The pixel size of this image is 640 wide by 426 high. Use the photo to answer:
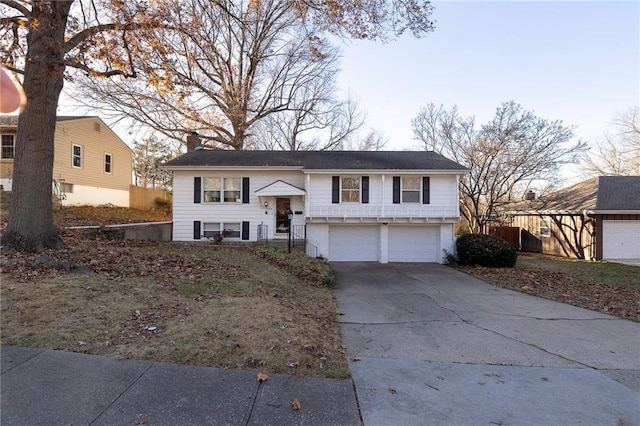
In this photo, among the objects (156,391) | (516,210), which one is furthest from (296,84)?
(156,391)

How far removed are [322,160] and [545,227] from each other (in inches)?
572

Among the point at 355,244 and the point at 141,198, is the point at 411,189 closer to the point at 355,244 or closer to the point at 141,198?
the point at 355,244

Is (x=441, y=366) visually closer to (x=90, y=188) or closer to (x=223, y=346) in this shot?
(x=223, y=346)

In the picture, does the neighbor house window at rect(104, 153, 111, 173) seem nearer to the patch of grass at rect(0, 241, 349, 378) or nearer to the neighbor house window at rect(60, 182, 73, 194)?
the neighbor house window at rect(60, 182, 73, 194)

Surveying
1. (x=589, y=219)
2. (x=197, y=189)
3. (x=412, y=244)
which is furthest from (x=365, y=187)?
(x=589, y=219)

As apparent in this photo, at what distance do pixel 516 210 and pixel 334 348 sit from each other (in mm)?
20210

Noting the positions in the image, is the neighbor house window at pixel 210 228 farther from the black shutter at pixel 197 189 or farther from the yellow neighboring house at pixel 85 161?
the yellow neighboring house at pixel 85 161

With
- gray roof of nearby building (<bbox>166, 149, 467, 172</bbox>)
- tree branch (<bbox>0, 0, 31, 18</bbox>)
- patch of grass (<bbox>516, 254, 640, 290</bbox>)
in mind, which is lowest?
patch of grass (<bbox>516, 254, 640, 290</bbox>)

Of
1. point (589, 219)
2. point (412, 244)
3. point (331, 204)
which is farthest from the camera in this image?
point (589, 219)

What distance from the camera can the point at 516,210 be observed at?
Result: 2045 centimetres

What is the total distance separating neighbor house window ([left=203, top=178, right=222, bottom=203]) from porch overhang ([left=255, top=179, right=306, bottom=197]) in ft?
6.58

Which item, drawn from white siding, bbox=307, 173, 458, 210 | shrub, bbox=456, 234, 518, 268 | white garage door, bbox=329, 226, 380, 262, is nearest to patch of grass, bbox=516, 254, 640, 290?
shrub, bbox=456, 234, 518, 268

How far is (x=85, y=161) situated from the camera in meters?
20.0

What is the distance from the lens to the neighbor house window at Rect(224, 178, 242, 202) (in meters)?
14.9
